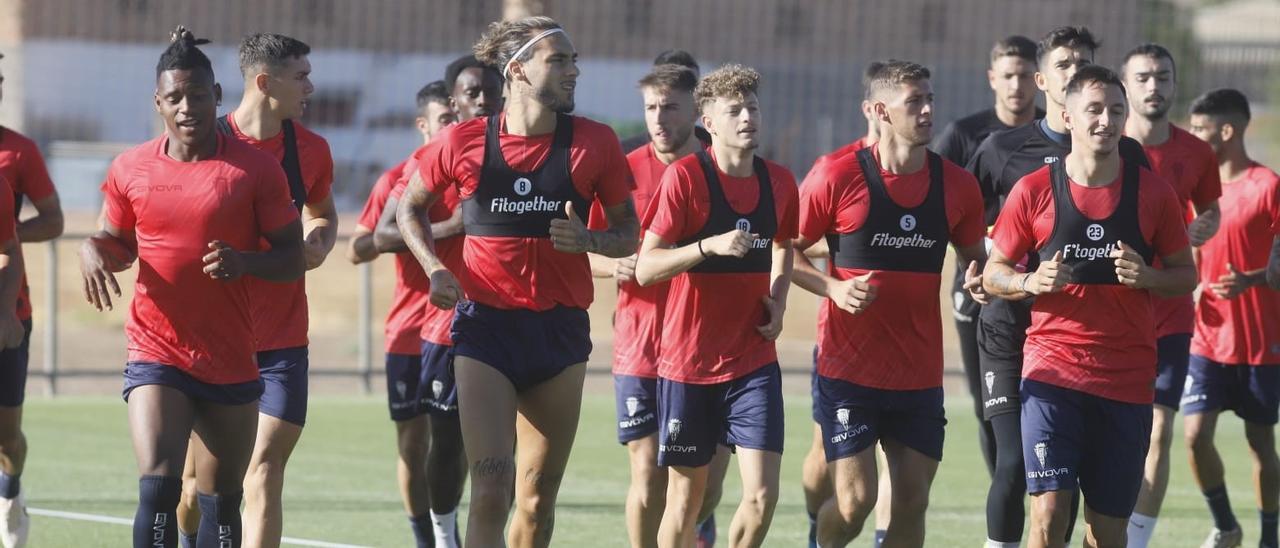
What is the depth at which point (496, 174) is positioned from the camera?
7.14 m

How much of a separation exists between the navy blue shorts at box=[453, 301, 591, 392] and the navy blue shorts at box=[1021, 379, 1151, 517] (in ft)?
6.08

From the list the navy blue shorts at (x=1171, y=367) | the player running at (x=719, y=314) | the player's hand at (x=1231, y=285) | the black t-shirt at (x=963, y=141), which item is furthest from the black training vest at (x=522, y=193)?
the player's hand at (x=1231, y=285)

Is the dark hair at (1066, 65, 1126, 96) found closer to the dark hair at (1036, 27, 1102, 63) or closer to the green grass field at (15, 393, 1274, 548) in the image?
the dark hair at (1036, 27, 1102, 63)


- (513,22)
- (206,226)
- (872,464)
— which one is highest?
(513,22)

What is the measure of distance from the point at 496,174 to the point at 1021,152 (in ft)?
8.22

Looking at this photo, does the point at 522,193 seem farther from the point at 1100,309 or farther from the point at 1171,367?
the point at 1171,367

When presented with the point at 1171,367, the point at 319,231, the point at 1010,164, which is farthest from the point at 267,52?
the point at 1171,367

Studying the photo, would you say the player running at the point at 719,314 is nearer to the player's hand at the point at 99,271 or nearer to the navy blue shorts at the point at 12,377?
the player's hand at the point at 99,271

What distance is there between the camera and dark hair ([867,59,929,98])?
24.6ft

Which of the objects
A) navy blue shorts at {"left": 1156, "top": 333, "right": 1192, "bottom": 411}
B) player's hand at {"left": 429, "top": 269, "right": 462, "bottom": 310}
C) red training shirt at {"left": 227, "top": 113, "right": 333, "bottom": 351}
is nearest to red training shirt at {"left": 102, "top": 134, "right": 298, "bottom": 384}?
→ player's hand at {"left": 429, "top": 269, "right": 462, "bottom": 310}

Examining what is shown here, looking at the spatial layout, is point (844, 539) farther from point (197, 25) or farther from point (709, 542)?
point (197, 25)

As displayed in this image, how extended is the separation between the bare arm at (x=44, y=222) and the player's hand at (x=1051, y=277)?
189 inches

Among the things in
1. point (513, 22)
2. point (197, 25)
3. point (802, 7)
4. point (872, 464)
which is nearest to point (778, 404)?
point (872, 464)

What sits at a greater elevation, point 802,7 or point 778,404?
point 802,7
